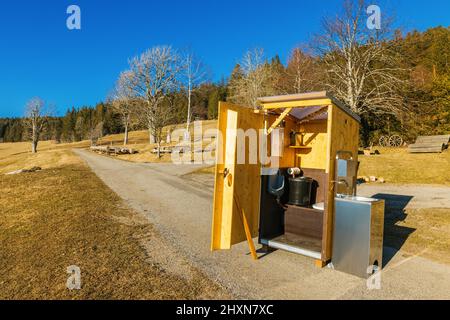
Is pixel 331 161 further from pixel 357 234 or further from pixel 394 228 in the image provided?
pixel 394 228

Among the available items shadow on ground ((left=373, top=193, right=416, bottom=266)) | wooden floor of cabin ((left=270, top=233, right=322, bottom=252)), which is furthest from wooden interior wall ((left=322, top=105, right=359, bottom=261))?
shadow on ground ((left=373, top=193, right=416, bottom=266))

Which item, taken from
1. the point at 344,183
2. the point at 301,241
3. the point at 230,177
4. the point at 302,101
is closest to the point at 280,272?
the point at 301,241

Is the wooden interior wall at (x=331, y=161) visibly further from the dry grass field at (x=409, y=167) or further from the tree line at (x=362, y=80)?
the tree line at (x=362, y=80)

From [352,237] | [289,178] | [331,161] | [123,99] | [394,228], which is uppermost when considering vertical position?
[123,99]

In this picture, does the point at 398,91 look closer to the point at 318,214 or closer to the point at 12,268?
the point at 318,214

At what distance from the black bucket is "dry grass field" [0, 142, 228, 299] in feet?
7.90

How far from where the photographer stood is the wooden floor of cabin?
197 inches

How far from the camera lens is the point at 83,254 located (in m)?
4.99

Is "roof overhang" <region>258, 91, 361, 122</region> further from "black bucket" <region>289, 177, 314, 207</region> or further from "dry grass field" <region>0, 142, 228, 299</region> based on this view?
"dry grass field" <region>0, 142, 228, 299</region>

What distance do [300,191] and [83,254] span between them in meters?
4.08

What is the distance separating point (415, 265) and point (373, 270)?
928mm
